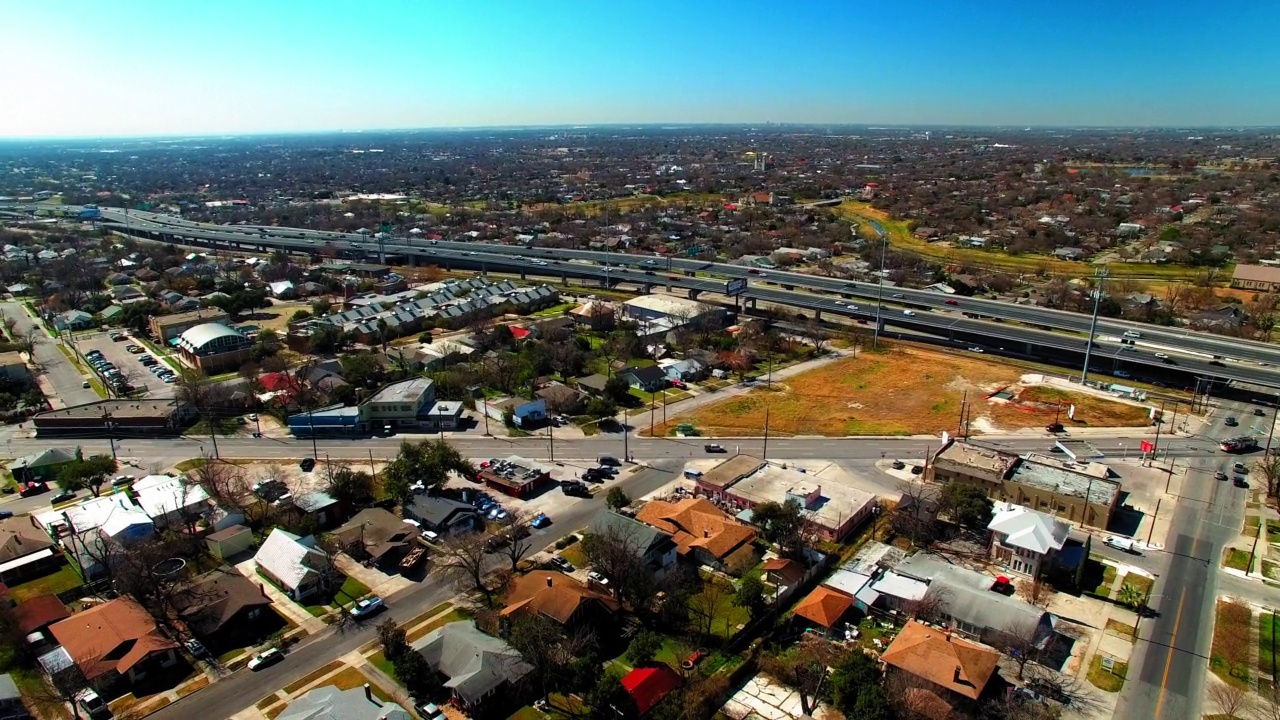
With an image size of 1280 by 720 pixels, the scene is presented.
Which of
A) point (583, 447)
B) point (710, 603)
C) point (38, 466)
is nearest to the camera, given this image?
point (710, 603)

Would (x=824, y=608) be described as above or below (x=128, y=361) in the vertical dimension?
above

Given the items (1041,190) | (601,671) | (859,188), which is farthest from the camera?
(859,188)

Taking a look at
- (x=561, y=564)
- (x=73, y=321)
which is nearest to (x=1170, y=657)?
(x=561, y=564)

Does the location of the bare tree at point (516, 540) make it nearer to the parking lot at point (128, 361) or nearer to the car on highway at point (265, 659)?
the car on highway at point (265, 659)

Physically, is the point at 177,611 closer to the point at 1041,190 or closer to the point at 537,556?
the point at 537,556

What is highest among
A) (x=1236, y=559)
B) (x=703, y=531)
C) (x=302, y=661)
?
(x=703, y=531)

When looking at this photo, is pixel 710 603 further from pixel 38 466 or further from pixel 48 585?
pixel 38 466

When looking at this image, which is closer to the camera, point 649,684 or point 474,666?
point 649,684

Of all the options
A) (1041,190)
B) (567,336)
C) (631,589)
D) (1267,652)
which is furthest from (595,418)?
(1041,190)
